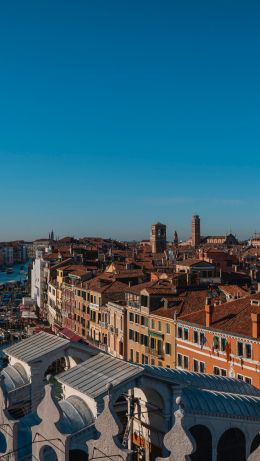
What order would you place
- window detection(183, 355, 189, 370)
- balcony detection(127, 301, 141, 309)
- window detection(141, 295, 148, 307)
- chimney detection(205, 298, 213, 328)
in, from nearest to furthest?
chimney detection(205, 298, 213, 328) < window detection(183, 355, 189, 370) < window detection(141, 295, 148, 307) < balcony detection(127, 301, 141, 309)

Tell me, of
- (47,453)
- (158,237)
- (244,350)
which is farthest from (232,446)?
(158,237)

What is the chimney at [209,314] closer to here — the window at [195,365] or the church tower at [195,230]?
the window at [195,365]

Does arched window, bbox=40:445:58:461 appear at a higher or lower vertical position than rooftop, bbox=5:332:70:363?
lower

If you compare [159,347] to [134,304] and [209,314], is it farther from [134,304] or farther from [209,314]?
[209,314]

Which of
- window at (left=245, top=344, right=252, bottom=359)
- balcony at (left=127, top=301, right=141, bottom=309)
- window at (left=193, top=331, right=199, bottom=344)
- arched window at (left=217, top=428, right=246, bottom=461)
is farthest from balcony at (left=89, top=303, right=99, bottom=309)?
arched window at (left=217, top=428, right=246, bottom=461)

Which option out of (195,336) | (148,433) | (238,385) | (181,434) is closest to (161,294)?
(195,336)

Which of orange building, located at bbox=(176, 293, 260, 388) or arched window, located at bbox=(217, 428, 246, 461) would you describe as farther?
orange building, located at bbox=(176, 293, 260, 388)

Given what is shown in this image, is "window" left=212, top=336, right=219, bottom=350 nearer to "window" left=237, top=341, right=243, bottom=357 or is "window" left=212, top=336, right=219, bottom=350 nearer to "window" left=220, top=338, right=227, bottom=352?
"window" left=220, top=338, right=227, bottom=352
